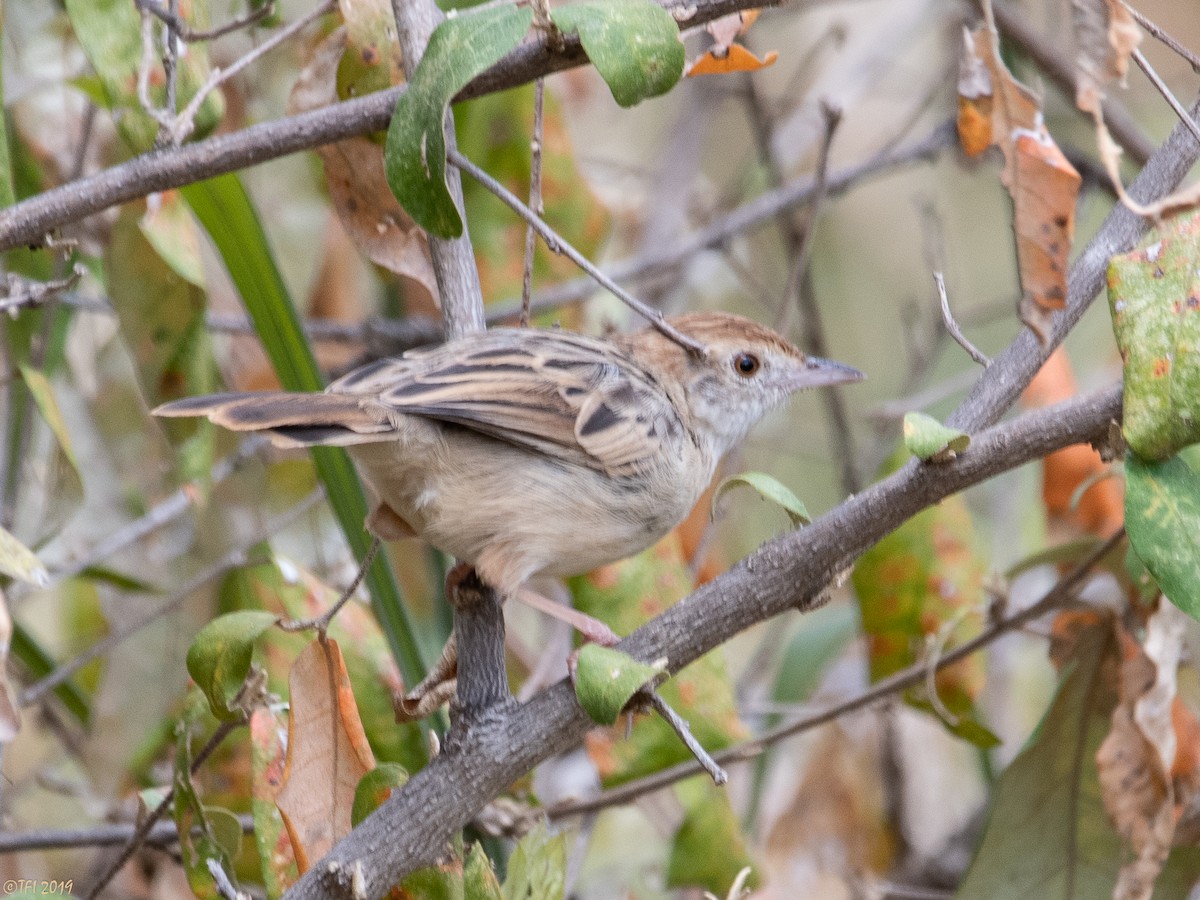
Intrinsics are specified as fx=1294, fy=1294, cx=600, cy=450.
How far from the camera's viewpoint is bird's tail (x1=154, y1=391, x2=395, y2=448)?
247cm

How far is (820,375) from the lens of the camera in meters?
3.81

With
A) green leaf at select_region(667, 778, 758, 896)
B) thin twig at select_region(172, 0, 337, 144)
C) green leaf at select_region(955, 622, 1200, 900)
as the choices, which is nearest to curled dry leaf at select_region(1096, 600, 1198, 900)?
green leaf at select_region(955, 622, 1200, 900)

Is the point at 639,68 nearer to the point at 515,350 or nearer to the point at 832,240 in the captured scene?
the point at 515,350

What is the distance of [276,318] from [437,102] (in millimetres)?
943

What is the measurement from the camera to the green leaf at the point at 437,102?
7.09 ft

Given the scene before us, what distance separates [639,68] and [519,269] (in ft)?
8.33

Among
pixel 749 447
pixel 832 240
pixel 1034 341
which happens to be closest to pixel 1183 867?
pixel 1034 341

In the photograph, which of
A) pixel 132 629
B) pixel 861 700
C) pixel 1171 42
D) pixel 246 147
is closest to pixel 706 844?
pixel 861 700

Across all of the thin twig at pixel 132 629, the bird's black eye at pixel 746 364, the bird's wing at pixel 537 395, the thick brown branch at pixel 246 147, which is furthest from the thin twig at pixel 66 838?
the bird's black eye at pixel 746 364

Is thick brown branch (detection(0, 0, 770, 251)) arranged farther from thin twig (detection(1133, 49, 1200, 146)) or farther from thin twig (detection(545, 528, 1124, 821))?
thin twig (detection(545, 528, 1124, 821))

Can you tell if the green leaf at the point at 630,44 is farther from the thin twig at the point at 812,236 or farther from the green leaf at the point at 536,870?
the thin twig at the point at 812,236

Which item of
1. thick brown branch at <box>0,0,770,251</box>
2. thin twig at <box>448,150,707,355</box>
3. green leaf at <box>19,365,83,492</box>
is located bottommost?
green leaf at <box>19,365,83,492</box>

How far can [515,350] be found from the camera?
3094 millimetres

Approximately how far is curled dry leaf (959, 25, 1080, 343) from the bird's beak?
1.18 metres
